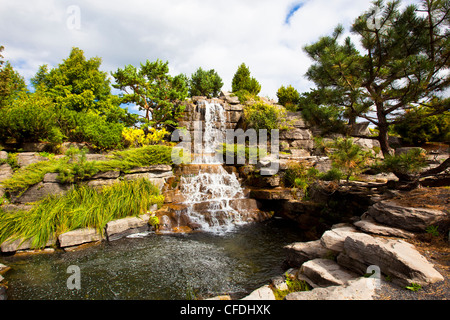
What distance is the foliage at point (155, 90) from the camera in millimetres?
11930

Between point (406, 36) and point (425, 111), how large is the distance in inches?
57.8

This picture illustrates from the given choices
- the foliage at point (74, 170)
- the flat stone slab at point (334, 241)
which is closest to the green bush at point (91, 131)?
the foliage at point (74, 170)

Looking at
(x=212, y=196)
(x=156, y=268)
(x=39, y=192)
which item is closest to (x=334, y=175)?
(x=212, y=196)

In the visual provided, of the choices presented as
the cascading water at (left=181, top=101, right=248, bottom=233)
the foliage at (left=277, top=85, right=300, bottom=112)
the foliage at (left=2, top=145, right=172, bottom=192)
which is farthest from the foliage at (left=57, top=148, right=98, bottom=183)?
the foliage at (left=277, top=85, right=300, bottom=112)

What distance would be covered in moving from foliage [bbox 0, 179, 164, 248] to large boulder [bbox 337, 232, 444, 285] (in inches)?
219

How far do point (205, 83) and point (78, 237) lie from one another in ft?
51.6

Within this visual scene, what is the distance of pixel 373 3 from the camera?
3.55 m

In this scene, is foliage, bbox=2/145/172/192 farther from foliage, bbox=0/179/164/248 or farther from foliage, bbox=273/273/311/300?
foliage, bbox=273/273/311/300

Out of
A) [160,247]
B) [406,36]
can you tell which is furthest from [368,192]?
[160,247]

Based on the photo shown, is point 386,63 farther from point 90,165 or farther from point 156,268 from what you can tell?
point 90,165

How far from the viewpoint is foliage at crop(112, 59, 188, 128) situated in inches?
470

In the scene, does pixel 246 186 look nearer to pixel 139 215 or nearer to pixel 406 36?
pixel 139 215

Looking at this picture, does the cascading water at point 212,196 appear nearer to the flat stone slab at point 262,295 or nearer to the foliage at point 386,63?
the flat stone slab at point 262,295

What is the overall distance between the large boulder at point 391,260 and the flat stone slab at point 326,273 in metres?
0.10
